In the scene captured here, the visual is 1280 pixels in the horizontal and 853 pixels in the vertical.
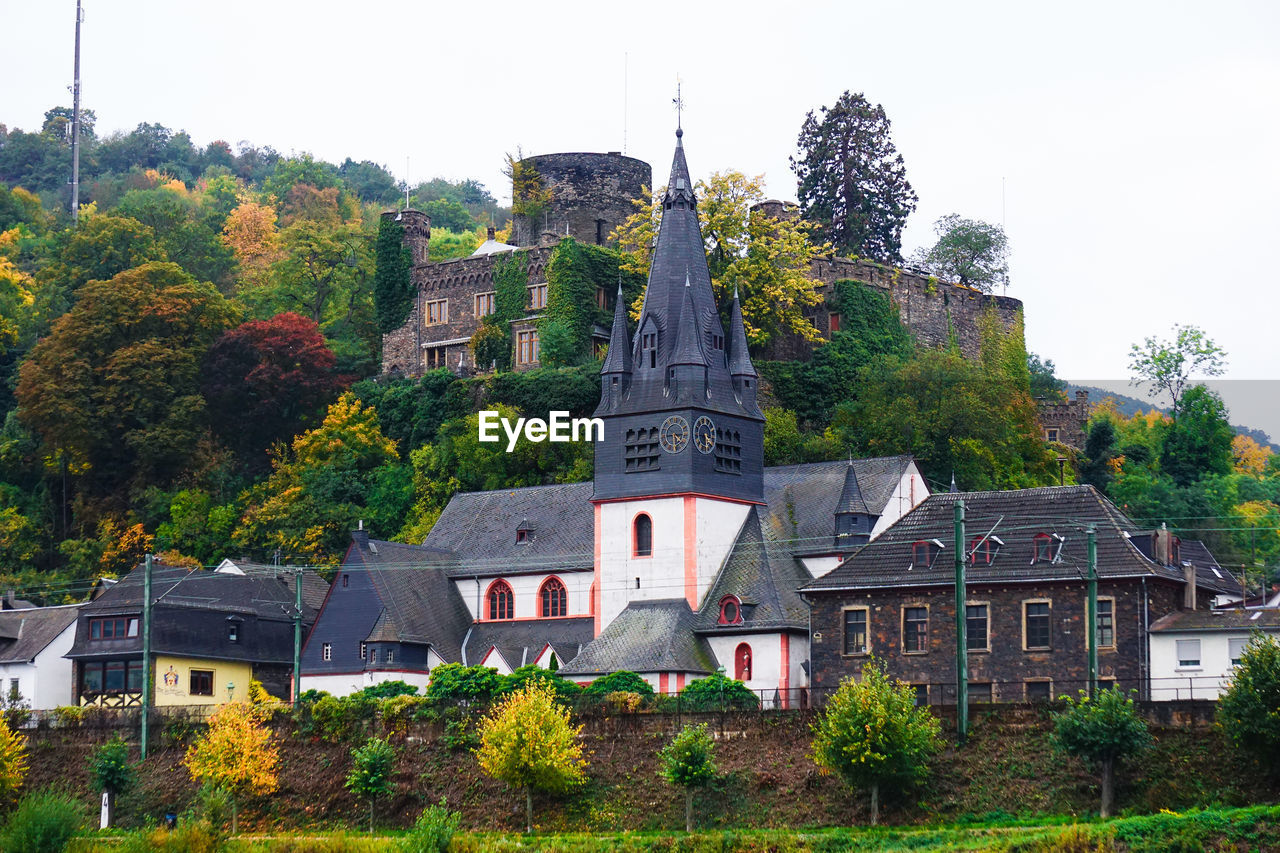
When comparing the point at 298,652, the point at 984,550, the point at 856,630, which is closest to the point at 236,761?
the point at 298,652

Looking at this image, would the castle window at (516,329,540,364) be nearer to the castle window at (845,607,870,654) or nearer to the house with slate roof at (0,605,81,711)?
the house with slate roof at (0,605,81,711)

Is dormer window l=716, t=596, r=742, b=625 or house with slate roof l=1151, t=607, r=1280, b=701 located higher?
dormer window l=716, t=596, r=742, b=625

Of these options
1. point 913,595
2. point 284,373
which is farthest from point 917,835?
point 284,373

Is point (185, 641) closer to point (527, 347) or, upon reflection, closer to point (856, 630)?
point (527, 347)

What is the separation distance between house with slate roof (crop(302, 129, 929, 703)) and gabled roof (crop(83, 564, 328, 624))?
18.6 feet

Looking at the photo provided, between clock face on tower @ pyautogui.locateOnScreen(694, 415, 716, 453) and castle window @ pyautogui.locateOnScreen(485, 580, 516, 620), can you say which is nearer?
clock face on tower @ pyautogui.locateOnScreen(694, 415, 716, 453)

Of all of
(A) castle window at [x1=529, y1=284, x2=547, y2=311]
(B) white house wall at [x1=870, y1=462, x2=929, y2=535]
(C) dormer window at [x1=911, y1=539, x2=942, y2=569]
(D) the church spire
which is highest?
(A) castle window at [x1=529, y1=284, x2=547, y2=311]

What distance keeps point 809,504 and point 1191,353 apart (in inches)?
1386

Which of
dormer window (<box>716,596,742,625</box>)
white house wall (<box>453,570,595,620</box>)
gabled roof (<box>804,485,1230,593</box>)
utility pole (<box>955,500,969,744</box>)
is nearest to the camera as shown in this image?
utility pole (<box>955,500,969,744</box>)

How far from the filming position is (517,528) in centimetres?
7856

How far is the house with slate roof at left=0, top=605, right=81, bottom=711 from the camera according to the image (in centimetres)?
7912

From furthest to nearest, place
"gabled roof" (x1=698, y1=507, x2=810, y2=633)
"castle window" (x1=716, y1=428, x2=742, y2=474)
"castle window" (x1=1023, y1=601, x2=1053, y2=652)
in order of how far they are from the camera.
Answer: "castle window" (x1=716, y1=428, x2=742, y2=474) < "gabled roof" (x1=698, y1=507, x2=810, y2=633) < "castle window" (x1=1023, y1=601, x2=1053, y2=652)

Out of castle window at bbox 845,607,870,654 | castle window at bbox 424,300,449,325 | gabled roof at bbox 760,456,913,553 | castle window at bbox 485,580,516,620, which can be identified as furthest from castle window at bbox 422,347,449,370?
castle window at bbox 845,607,870,654

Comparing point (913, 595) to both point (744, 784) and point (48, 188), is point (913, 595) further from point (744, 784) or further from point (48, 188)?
point (48, 188)
